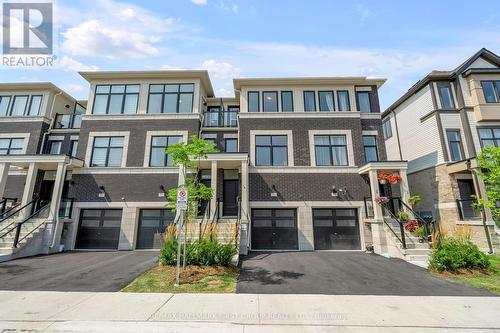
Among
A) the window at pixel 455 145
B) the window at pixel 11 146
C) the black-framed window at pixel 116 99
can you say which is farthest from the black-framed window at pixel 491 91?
the window at pixel 11 146

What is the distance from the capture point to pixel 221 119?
55.3ft

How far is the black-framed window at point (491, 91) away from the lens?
15359 mm

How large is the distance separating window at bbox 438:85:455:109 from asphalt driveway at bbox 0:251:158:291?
65.0 ft

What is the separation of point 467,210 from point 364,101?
8883mm

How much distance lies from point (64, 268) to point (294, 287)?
334 inches

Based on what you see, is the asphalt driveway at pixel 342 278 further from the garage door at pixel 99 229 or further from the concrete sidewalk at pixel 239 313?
the garage door at pixel 99 229

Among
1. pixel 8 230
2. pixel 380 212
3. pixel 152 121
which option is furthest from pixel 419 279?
pixel 8 230

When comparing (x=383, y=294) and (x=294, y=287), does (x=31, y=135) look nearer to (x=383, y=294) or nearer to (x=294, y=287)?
(x=294, y=287)

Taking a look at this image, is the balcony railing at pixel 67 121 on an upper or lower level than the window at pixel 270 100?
lower

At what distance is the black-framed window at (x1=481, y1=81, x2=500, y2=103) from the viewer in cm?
1536

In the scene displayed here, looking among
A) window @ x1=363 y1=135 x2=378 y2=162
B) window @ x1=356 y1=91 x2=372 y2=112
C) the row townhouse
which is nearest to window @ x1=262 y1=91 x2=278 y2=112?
the row townhouse

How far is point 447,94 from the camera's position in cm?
1598

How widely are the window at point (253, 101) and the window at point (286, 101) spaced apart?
5.60ft

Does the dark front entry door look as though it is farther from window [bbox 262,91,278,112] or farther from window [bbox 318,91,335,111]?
window [bbox 318,91,335,111]
